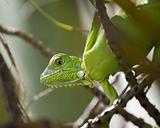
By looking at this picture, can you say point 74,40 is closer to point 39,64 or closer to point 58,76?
point 39,64

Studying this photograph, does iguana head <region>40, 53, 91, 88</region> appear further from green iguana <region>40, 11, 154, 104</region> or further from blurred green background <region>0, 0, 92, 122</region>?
blurred green background <region>0, 0, 92, 122</region>

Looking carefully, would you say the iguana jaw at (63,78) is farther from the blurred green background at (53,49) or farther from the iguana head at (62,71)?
the blurred green background at (53,49)

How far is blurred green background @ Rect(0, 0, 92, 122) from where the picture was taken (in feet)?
6.47

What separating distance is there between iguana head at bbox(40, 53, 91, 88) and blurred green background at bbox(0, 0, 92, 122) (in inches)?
31.3

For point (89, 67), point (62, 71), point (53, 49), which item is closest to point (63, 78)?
point (62, 71)

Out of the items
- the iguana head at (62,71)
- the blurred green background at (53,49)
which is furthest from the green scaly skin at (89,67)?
the blurred green background at (53,49)

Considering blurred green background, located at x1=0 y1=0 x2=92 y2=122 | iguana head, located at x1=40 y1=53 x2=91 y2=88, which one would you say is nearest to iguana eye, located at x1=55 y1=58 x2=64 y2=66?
iguana head, located at x1=40 y1=53 x2=91 y2=88

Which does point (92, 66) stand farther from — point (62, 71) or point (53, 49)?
point (53, 49)

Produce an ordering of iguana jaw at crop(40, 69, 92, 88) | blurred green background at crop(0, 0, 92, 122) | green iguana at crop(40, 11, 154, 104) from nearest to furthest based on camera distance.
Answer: green iguana at crop(40, 11, 154, 104) → iguana jaw at crop(40, 69, 92, 88) → blurred green background at crop(0, 0, 92, 122)

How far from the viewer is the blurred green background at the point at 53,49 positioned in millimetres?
1971

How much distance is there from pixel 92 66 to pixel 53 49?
3.84 feet

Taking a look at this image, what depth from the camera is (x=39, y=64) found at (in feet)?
6.73

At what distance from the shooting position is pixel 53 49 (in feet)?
6.75

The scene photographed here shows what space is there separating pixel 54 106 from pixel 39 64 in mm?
209
